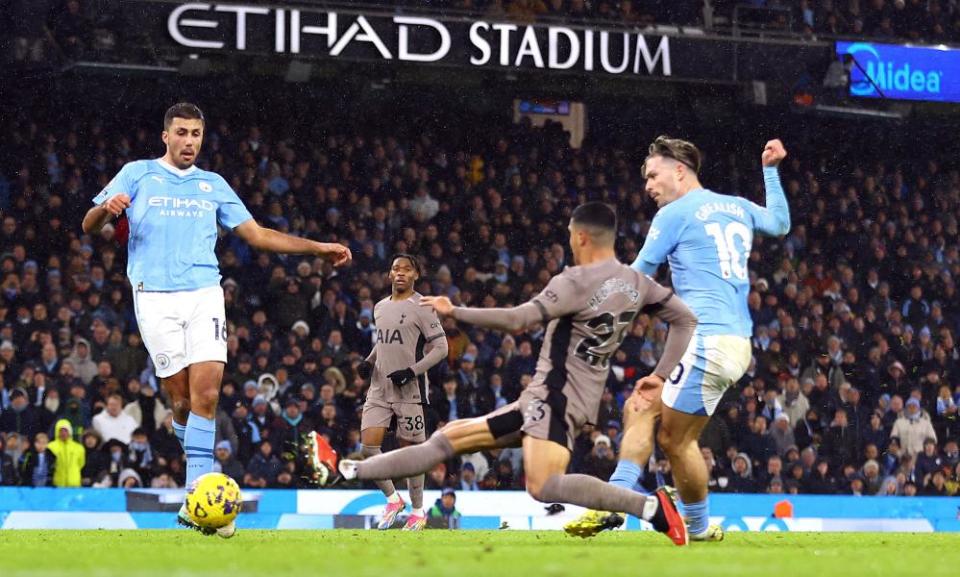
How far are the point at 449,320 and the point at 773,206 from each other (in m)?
12.3

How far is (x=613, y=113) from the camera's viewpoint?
2922 cm

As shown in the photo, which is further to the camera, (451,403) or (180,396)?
(451,403)

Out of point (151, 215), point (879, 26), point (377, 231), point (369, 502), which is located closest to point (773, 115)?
point (879, 26)

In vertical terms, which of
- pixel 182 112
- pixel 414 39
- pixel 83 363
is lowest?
pixel 83 363

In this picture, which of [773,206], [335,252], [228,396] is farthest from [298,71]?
[773,206]

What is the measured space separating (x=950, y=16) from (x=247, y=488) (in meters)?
18.2

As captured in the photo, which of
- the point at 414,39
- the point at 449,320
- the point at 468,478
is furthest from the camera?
the point at 414,39

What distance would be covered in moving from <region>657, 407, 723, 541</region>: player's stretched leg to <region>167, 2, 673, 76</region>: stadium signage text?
14537 millimetres

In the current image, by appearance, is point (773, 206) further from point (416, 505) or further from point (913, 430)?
point (913, 430)

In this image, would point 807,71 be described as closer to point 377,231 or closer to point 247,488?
point 377,231

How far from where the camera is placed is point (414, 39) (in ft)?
76.9

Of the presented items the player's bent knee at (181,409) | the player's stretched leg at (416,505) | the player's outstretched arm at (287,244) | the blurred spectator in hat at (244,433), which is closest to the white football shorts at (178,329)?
the player's bent knee at (181,409)

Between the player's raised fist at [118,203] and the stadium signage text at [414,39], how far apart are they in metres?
13.7

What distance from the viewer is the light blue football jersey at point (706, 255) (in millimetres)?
9320
